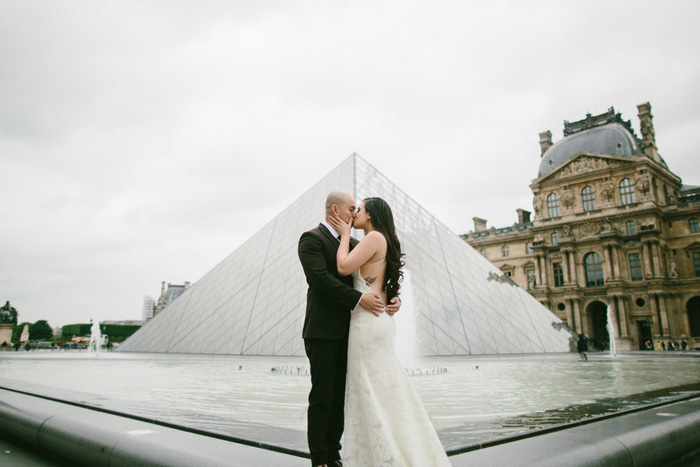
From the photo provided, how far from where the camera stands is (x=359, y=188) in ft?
55.6

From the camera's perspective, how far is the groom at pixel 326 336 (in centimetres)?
204

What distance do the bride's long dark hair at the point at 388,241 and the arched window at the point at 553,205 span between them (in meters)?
41.4

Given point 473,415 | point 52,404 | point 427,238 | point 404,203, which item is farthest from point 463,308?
point 52,404

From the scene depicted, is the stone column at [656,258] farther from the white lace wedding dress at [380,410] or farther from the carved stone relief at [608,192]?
the white lace wedding dress at [380,410]

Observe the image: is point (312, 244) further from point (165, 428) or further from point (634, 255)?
point (634, 255)

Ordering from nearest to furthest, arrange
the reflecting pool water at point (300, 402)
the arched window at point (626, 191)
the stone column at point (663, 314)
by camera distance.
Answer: the reflecting pool water at point (300, 402) → the stone column at point (663, 314) → the arched window at point (626, 191)

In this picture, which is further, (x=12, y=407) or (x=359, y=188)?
(x=359, y=188)

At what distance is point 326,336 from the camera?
2.12 m

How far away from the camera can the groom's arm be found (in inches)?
81.7

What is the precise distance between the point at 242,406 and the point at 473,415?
2.23 meters

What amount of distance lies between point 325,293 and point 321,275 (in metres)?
0.09

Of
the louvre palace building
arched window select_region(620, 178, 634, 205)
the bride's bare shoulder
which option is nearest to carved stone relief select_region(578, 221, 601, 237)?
the louvre palace building

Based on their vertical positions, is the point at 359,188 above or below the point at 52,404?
above

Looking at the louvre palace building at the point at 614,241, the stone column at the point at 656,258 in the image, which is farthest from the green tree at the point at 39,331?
the stone column at the point at 656,258
